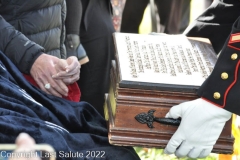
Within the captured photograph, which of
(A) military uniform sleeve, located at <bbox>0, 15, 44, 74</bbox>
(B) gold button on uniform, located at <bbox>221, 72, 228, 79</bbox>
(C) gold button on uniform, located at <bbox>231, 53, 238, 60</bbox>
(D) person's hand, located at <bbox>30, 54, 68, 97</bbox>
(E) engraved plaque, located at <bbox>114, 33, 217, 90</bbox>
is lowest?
(D) person's hand, located at <bbox>30, 54, 68, 97</bbox>

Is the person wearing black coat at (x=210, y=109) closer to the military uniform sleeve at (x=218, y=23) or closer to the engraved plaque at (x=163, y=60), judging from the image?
the engraved plaque at (x=163, y=60)

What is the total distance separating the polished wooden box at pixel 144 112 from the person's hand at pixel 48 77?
238 mm

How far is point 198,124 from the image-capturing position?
5.13 ft

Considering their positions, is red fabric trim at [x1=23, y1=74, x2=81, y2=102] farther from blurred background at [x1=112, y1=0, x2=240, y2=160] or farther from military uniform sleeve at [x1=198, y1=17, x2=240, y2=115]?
blurred background at [x1=112, y1=0, x2=240, y2=160]

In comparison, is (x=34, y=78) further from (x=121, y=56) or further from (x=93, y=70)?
(x=93, y=70)

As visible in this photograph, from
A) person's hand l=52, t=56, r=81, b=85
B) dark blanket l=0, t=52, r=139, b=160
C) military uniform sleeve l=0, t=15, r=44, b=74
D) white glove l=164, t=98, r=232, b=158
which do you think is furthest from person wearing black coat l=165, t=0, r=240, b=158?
military uniform sleeve l=0, t=15, r=44, b=74

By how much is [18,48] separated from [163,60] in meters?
0.51

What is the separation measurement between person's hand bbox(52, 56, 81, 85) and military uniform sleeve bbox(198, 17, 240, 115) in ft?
1.48

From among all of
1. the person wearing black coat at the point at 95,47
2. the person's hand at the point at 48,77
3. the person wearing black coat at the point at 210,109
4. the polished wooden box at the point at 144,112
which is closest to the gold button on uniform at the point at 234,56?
the person wearing black coat at the point at 210,109

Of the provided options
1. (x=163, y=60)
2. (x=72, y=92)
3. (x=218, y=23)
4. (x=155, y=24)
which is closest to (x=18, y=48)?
(x=72, y=92)

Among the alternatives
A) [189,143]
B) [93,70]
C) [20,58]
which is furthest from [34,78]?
[93,70]

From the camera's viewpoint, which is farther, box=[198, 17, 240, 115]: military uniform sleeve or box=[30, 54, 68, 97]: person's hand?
box=[30, 54, 68, 97]: person's hand

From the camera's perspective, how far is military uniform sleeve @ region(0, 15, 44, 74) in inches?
71.4

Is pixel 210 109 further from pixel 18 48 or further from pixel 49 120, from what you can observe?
pixel 18 48
